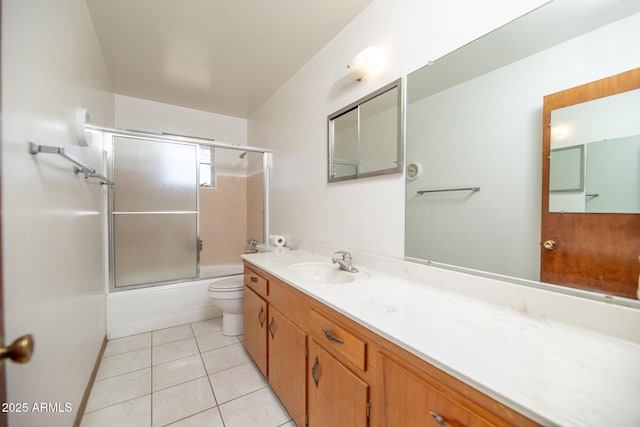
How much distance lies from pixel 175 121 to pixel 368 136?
2780 mm

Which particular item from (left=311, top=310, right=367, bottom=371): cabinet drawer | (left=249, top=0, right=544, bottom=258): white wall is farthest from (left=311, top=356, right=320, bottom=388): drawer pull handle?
(left=249, top=0, right=544, bottom=258): white wall

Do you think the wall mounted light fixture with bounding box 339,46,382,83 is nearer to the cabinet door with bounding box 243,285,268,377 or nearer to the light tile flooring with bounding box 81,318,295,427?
the cabinet door with bounding box 243,285,268,377

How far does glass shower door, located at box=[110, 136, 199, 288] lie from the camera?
2268 millimetres

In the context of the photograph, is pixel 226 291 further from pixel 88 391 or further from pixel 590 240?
pixel 590 240

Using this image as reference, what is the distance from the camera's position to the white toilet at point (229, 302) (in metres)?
2.07

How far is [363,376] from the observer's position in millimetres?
779

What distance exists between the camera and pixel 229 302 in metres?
2.08

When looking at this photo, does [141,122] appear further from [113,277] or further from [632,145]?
[632,145]

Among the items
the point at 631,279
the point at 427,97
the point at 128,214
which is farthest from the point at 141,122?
the point at 631,279

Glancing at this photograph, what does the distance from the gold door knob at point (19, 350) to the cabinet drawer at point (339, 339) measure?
0.80m

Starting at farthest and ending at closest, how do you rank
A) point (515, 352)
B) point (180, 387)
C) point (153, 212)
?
point (153, 212), point (180, 387), point (515, 352)

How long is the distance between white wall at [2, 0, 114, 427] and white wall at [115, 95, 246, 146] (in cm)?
141

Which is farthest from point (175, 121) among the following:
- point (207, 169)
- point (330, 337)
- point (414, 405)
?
point (414, 405)

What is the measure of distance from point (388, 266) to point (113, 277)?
2.48 metres
